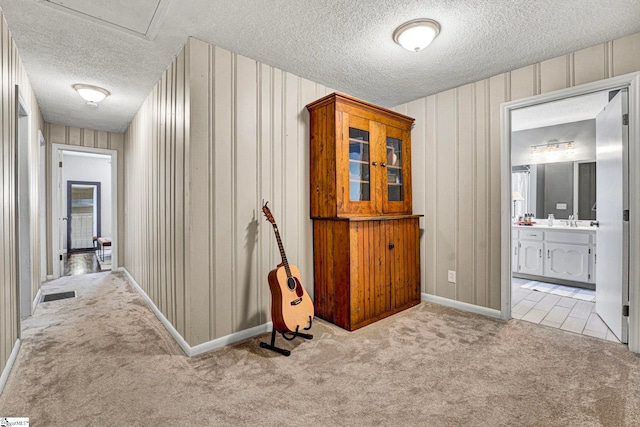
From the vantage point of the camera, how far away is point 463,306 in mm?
3127

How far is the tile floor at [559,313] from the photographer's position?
2.65 m

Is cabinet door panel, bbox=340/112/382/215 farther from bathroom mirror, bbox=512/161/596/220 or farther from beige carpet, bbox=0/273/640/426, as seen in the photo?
bathroom mirror, bbox=512/161/596/220

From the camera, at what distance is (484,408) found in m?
1.60

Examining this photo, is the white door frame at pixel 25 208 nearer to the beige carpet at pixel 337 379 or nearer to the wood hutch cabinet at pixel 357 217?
the beige carpet at pixel 337 379

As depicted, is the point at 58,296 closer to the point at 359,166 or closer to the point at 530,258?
the point at 359,166

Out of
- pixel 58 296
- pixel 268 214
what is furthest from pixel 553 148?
pixel 58 296

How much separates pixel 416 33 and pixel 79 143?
516 cm

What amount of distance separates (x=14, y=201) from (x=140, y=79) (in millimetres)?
1517

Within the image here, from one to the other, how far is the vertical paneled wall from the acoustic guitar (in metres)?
4.06

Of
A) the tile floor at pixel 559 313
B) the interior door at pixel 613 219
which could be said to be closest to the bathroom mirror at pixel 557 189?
the tile floor at pixel 559 313

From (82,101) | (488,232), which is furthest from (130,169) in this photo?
(488,232)

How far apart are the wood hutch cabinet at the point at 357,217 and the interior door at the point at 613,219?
1.66 meters

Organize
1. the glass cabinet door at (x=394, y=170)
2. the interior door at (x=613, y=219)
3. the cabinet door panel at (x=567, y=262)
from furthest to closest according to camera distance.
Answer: the cabinet door panel at (x=567, y=262)
the glass cabinet door at (x=394, y=170)
the interior door at (x=613, y=219)

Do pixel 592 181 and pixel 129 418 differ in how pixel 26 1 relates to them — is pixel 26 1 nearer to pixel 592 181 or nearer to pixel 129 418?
pixel 129 418
